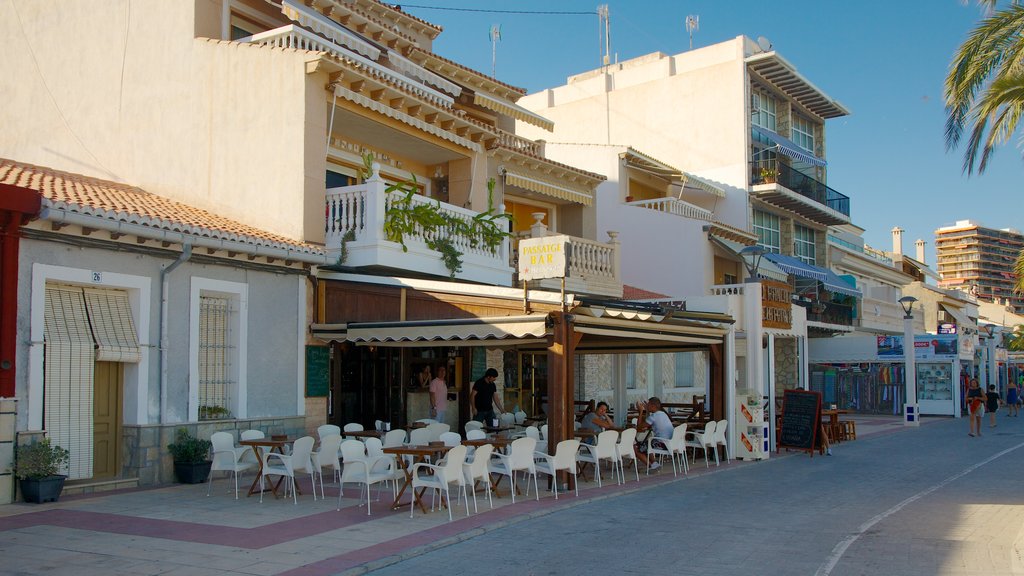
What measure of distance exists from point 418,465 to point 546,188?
491 inches

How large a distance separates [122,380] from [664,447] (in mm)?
8452

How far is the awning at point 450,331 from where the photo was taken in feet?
37.1

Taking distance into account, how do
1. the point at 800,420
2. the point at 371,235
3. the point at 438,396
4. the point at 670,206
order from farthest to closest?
the point at 670,206, the point at 800,420, the point at 438,396, the point at 371,235

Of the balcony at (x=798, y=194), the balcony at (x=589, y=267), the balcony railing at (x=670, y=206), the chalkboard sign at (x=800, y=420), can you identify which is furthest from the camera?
the balcony at (x=798, y=194)

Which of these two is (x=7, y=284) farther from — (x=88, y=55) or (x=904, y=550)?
(x=904, y=550)

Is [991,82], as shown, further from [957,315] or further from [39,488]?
[957,315]

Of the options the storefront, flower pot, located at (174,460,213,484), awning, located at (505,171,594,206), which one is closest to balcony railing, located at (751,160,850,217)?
the storefront

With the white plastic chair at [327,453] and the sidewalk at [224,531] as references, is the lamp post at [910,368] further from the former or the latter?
the white plastic chair at [327,453]

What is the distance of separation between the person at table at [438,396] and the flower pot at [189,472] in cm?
481

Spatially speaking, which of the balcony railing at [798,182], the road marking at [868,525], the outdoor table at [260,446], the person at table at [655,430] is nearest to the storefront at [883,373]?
the balcony railing at [798,182]

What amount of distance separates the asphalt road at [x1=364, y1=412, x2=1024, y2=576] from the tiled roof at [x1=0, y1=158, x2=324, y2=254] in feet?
19.6

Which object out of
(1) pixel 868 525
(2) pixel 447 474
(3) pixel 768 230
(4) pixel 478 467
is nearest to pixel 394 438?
(4) pixel 478 467

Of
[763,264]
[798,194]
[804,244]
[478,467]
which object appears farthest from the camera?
[804,244]

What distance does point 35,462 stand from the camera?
996 cm
